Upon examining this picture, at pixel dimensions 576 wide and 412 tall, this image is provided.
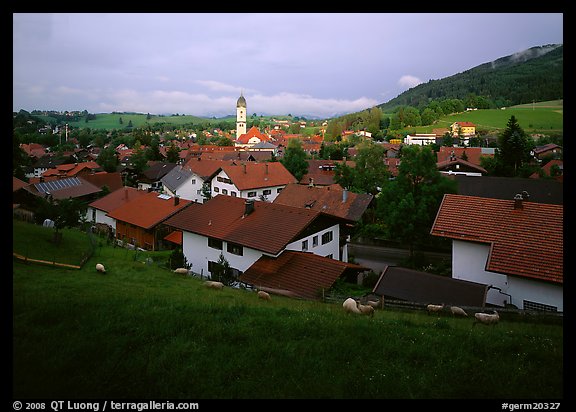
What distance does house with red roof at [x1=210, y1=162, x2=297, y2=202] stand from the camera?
41500mm

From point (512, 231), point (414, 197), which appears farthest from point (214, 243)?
point (512, 231)

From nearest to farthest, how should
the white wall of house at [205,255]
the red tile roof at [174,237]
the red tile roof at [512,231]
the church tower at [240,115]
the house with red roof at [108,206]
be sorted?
1. the red tile roof at [512,231]
2. the white wall of house at [205,255]
3. the red tile roof at [174,237]
4. the house with red roof at [108,206]
5. the church tower at [240,115]

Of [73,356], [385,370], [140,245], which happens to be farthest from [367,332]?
[140,245]

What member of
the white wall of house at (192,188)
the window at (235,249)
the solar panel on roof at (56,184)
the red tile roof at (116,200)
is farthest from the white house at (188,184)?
the window at (235,249)

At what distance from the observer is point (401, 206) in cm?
2198

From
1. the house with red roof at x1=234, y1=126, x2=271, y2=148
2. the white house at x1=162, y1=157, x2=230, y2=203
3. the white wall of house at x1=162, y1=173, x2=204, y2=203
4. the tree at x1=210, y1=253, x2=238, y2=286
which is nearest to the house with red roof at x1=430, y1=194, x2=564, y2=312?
the tree at x1=210, y1=253, x2=238, y2=286

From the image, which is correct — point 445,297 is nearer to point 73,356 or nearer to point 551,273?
point 551,273

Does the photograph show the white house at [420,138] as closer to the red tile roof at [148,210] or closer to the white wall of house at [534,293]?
the red tile roof at [148,210]

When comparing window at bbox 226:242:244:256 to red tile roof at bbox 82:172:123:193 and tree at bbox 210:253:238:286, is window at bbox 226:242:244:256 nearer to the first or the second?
tree at bbox 210:253:238:286

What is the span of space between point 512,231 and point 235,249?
11.6 meters

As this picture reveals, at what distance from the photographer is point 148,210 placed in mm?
28734

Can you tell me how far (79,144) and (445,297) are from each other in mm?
103141

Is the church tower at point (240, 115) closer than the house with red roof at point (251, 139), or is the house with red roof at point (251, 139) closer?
the house with red roof at point (251, 139)

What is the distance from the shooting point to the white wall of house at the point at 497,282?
1157 cm
